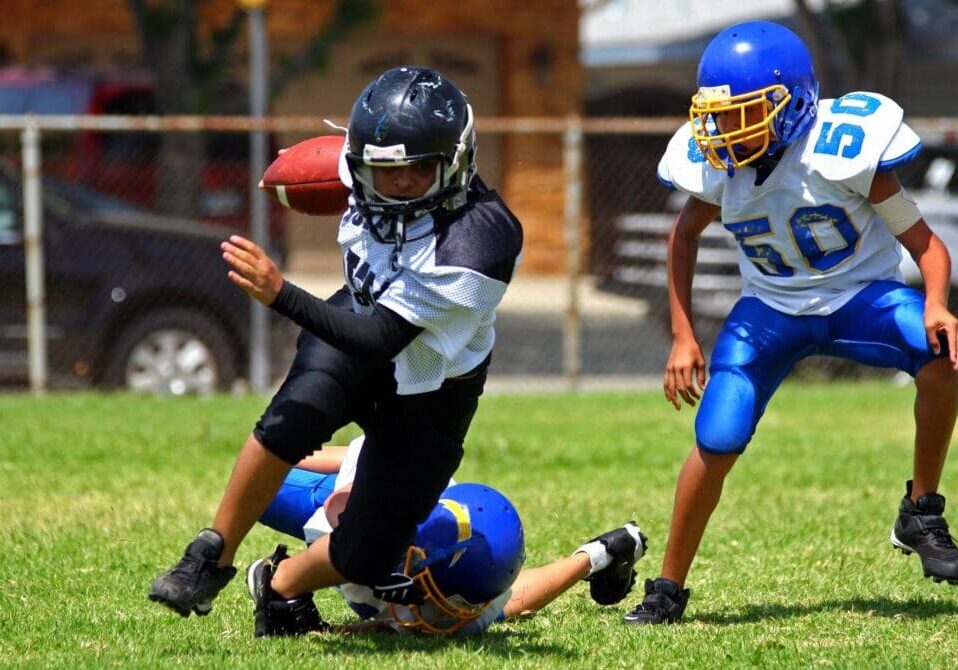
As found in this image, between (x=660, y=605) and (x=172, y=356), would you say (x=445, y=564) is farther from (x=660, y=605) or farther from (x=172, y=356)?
(x=172, y=356)

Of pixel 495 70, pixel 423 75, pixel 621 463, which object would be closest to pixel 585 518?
pixel 621 463

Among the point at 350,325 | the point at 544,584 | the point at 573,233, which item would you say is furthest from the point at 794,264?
the point at 573,233

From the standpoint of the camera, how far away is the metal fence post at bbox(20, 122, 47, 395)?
10234mm

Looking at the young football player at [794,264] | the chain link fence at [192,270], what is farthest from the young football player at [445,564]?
the chain link fence at [192,270]

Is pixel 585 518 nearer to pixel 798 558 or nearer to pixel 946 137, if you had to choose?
pixel 798 558

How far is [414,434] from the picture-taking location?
4.31 metres

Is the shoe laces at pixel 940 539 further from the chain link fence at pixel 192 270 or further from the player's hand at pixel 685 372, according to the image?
the chain link fence at pixel 192 270

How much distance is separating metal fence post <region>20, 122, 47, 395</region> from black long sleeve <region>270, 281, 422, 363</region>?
6.64 meters

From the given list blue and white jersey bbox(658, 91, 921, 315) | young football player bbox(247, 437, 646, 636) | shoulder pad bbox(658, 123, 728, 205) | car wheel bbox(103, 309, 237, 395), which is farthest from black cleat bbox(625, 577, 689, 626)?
car wheel bbox(103, 309, 237, 395)

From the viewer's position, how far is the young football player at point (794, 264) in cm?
470

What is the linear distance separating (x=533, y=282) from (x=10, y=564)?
1183 cm

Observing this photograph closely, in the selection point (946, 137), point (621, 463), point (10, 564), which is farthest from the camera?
point (946, 137)

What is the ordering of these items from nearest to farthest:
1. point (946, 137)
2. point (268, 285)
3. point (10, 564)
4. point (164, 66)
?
1. point (268, 285)
2. point (10, 564)
3. point (946, 137)
4. point (164, 66)

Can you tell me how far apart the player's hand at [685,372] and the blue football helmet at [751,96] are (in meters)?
0.55
